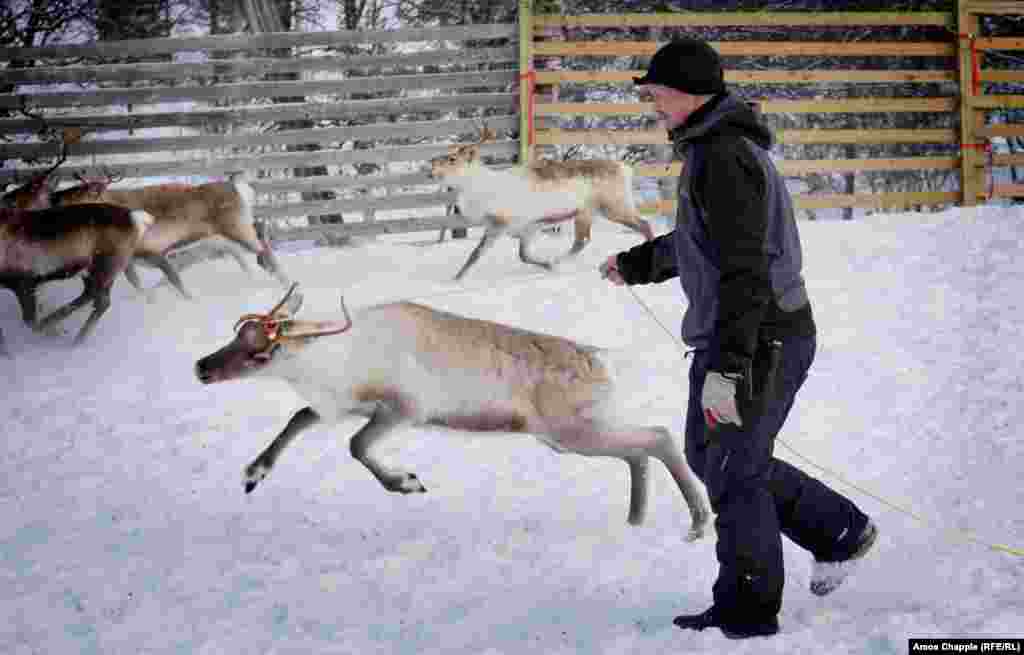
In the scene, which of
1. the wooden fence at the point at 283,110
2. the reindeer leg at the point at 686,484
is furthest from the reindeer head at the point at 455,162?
the reindeer leg at the point at 686,484

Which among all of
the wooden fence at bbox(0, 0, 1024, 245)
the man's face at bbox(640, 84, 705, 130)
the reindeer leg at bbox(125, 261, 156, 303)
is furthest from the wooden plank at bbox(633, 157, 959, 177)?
the man's face at bbox(640, 84, 705, 130)

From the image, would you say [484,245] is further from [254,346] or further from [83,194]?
[254,346]

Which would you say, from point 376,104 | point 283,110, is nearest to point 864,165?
point 376,104

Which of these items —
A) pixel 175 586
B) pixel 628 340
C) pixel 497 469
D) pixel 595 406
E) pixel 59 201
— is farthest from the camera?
pixel 59 201

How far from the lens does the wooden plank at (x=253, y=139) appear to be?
9773 mm

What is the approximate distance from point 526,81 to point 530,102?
0.68 feet

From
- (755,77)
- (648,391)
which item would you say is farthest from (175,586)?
(755,77)

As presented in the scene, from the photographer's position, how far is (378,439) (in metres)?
3.97

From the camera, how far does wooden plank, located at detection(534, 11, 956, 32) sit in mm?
10477

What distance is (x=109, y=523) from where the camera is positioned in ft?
13.8

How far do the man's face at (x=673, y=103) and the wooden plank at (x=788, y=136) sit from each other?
7.26 meters

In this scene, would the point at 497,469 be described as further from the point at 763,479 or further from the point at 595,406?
the point at 763,479

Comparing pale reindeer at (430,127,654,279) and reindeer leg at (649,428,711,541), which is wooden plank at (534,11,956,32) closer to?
pale reindeer at (430,127,654,279)

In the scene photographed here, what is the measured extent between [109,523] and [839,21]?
951cm
